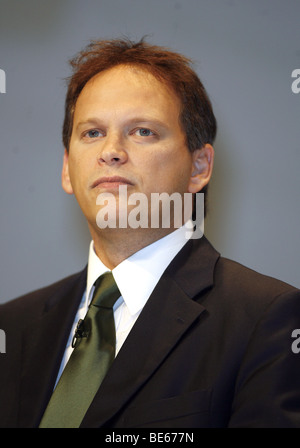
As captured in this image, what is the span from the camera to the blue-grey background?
2021 millimetres

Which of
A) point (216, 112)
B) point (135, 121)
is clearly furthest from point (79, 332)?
point (216, 112)

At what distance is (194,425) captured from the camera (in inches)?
48.3

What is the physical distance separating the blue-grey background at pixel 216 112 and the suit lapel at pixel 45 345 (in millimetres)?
435

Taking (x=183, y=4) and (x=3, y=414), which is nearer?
(x=3, y=414)

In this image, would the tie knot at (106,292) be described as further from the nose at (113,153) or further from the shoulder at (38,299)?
the nose at (113,153)

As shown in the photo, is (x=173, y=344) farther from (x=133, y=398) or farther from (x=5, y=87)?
(x=5, y=87)

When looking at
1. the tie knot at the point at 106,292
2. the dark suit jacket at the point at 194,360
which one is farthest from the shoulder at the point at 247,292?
the tie knot at the point at 106,292

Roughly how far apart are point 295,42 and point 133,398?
133 centimetres

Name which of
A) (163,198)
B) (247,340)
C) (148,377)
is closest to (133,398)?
(148,377)

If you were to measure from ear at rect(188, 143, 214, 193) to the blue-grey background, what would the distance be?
31 centimetres

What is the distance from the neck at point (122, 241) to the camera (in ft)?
5.19

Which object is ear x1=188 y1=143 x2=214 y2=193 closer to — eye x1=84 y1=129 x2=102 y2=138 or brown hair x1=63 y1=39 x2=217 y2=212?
brown hair x1=63 y1=39 x2=217 y2=212
